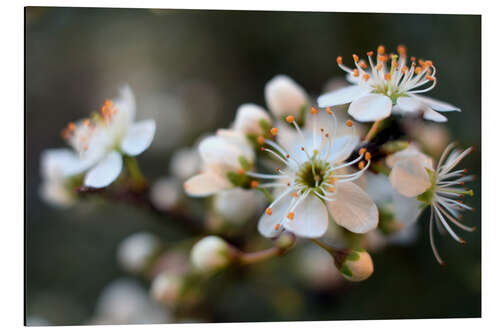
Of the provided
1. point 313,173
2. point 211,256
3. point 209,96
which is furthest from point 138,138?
point 209,96

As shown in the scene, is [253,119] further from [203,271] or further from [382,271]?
[382,271]

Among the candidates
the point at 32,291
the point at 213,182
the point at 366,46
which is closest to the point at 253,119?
the point at 213,182

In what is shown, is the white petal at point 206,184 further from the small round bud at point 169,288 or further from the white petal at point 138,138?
the small round bud at point 169,288

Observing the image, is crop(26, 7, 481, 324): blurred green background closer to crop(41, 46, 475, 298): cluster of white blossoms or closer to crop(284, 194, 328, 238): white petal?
crop(41, 46, 475, 298): cluster of white blossoms

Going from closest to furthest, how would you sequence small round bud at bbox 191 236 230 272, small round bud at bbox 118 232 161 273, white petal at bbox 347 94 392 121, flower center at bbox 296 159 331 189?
white petal at bbox 347 94 392 121
flower center at bbox 296 159 331 189
small round bud at bbox 191 236 230 272
small round bud at bbox 118 232 161 273

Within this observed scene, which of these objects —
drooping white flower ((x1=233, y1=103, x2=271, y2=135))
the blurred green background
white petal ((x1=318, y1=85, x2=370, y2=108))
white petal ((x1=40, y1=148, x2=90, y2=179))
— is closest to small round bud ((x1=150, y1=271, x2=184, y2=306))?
the blurred green background

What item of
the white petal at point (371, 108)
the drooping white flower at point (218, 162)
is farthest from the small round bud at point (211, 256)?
the white petal at point (371, 108)

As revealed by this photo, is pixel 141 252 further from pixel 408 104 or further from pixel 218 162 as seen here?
pixel 408 104
